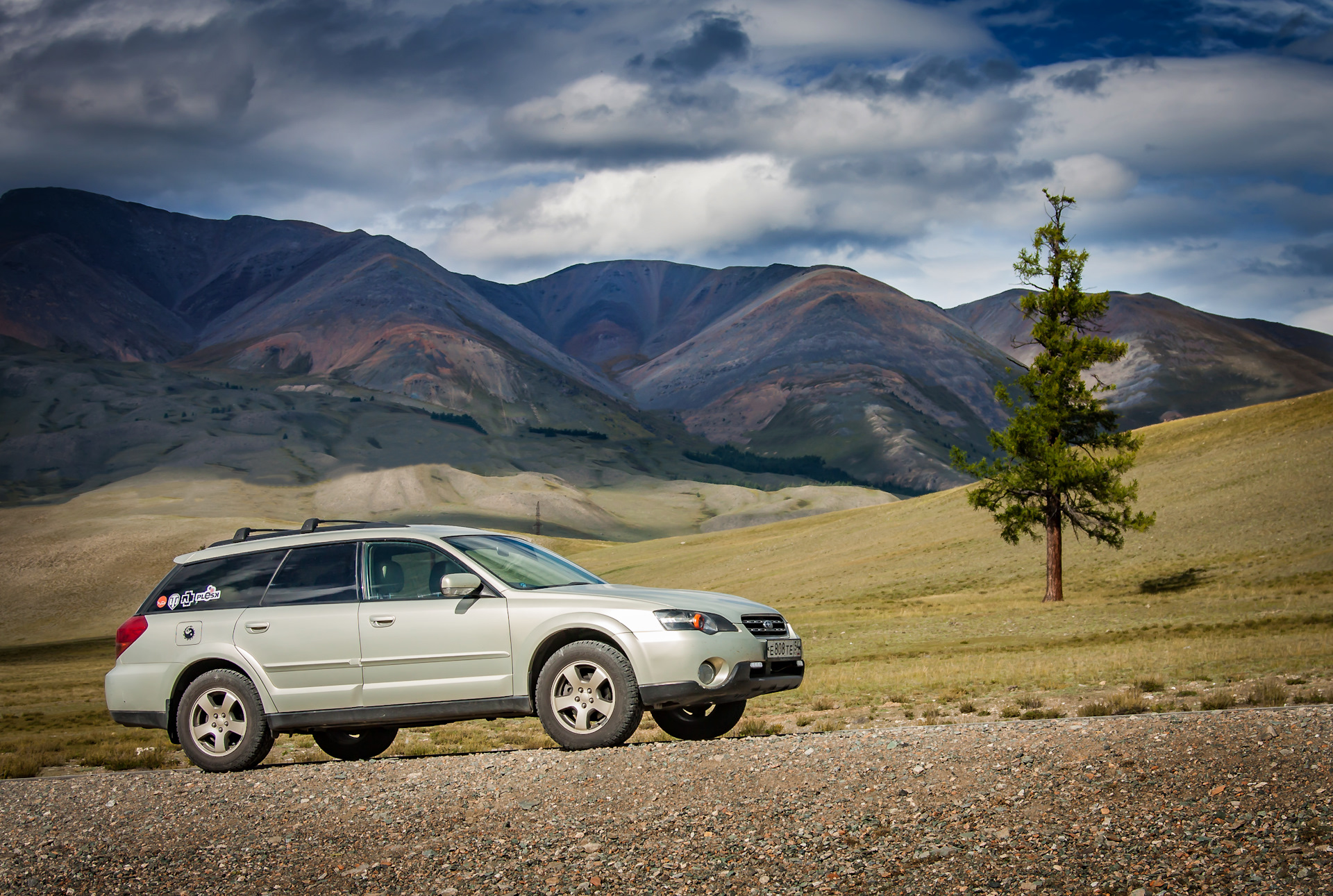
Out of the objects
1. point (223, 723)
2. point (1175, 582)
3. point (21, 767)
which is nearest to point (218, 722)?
point (223, 723)

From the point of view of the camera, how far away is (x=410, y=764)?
898 cm

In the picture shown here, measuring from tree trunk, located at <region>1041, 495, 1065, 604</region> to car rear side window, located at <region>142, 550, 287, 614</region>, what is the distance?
112 feet

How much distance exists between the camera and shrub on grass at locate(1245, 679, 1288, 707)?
1288cm

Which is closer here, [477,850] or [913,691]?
[477,850]

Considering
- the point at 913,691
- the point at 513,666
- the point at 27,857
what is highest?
the point at 513,666

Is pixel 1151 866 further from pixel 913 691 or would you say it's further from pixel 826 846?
pixel 913 691

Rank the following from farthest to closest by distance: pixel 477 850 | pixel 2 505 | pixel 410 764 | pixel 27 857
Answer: pixel 2 505
pixel 410 764
pixel 27 857
pixel 477 850

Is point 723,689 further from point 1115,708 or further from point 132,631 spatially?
point 1115,708

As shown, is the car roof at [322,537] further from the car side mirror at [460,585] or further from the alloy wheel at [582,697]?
the alloy wheel at [582,697]

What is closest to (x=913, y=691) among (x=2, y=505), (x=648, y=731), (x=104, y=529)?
(x=648, y=731)

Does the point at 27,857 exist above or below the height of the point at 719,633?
below

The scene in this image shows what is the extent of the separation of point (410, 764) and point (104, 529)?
390ft

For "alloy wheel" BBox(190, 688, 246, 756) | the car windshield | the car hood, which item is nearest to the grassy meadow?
the car hood

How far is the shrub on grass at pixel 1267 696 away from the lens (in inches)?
507
